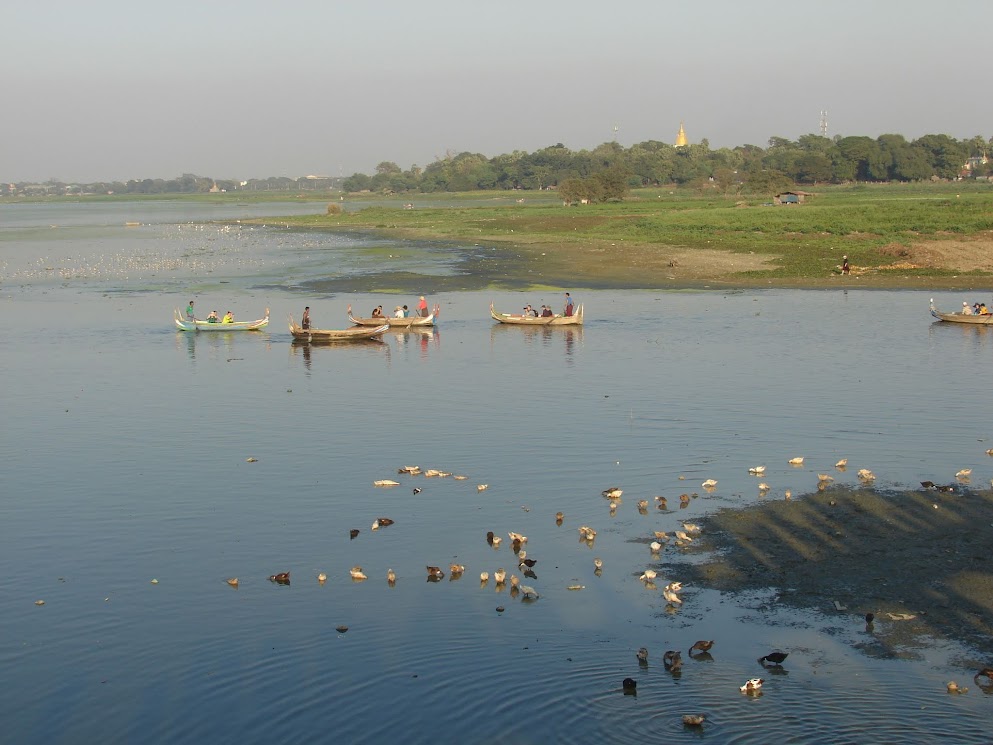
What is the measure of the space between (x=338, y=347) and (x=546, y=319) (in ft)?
28.6

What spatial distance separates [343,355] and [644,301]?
18.6m

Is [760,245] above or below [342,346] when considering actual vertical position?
above

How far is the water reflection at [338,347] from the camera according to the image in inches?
1697

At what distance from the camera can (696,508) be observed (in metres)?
21.9

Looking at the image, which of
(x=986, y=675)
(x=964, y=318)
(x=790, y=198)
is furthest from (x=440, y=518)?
(x=790, y=198)

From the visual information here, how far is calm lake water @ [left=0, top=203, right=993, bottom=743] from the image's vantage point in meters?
14.4

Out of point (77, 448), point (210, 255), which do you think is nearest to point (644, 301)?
point (77, 448)

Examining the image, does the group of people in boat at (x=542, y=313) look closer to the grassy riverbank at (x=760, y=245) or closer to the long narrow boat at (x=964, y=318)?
the grassy riverbank at (x=760, y=245)

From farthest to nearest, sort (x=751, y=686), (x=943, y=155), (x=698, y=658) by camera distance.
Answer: (x=943, y=155) → (x=698, y=658) → (x=751, y=686)

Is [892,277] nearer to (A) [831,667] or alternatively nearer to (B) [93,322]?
(B) [93,322]

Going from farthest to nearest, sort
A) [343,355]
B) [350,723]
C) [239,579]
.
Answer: [343,355] → [239,579] → [350,723]

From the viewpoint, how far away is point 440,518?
2181 centimetres

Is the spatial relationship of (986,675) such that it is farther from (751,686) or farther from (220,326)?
(220,326)

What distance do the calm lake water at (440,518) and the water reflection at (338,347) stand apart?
0.36m
